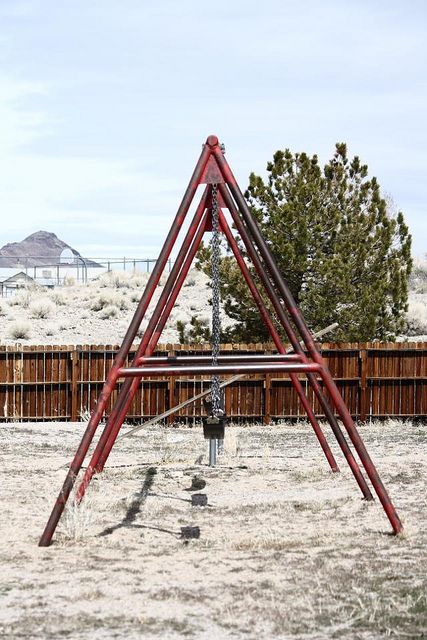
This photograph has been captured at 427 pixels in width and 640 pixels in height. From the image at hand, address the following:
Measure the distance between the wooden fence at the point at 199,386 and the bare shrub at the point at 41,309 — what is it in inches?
842

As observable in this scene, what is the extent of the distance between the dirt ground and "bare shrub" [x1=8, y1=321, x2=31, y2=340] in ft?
85.3

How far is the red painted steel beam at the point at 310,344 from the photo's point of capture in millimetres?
8523

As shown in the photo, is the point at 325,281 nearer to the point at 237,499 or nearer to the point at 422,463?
the point at 422,463

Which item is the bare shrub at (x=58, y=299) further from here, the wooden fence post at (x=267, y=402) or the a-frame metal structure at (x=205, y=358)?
the a-frame metal structure at (x=205, y=358)

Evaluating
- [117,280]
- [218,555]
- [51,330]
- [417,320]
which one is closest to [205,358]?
[218,555]

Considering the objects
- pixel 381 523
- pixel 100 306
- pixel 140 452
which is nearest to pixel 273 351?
pixel 140 452

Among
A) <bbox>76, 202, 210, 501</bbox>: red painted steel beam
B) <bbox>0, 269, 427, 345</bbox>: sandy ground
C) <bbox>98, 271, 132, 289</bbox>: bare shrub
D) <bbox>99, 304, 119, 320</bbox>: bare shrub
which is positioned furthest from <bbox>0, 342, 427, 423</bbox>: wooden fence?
<bbox>98, 271, 132, 289</bbox>: bare shrub

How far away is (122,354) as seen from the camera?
28.5 ft

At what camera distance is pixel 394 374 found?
73.9ft

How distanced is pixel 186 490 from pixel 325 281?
12.9m

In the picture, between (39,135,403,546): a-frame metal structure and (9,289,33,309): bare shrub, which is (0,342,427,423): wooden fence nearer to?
(39,135,403,546): a-frame metal structure

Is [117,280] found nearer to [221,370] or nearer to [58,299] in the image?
[58,299]

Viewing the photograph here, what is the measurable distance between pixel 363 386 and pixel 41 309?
78.2 feet

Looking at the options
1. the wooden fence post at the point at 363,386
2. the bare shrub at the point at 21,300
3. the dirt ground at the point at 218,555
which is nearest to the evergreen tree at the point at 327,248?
the wooden fence post at the point at 363,386
